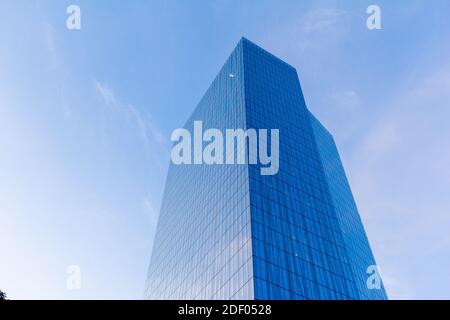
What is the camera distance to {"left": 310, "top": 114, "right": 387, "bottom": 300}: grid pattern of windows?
122m

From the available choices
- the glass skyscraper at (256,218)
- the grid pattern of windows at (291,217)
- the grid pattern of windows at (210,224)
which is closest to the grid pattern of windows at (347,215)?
the glass skyscraper at (256,218)

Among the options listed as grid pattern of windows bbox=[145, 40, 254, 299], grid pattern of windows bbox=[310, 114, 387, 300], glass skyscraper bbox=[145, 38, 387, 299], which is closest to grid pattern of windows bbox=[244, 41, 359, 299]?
glass skyscraper bbox=[145, 38, 387, 299]

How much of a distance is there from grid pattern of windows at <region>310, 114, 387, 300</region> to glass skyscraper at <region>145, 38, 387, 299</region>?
1.14m

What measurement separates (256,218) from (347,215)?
8923 cm

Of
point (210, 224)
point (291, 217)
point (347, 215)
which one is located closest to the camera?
point (291, 217)

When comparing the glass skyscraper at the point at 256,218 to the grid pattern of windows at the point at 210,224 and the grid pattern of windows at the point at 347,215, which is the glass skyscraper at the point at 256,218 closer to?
the grid pattern of windows at the point at 210,224

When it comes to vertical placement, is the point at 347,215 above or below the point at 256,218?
above

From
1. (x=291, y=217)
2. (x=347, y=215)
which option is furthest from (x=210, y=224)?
(x=347, y=215)

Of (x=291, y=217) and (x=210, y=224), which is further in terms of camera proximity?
(x=210, y=224)

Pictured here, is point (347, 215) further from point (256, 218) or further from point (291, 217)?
point (256, 218)

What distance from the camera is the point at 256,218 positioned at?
2581 inches

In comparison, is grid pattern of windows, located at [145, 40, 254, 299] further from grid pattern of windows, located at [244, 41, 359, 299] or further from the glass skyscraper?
grid pattern of windows, located at [244, 41, 359, 299]

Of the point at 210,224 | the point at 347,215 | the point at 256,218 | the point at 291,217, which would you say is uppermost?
the point at 347,215
